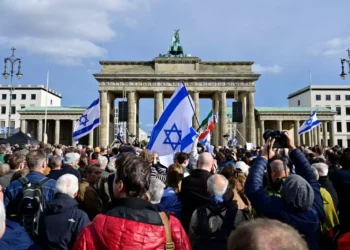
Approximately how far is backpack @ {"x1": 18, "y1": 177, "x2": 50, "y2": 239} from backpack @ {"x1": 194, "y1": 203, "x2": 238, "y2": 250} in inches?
78.9

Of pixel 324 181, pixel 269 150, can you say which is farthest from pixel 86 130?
pixel 269 150

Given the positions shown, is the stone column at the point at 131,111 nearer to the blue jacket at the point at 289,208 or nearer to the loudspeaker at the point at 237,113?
the loudspeaker at the point at 237,113

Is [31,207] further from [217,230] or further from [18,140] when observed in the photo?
[18,140]

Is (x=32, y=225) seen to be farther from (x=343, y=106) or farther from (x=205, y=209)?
(x=343, y=106)

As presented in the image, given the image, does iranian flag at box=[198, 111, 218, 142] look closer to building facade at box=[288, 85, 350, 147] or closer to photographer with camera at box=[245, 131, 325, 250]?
photographer with camera at box=[245, 131, 325, 250]

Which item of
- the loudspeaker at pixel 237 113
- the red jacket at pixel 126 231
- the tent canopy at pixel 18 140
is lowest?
the red jacket at pixel 126 231

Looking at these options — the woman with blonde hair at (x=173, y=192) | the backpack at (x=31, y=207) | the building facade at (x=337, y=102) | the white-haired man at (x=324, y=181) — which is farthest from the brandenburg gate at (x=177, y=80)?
the backpack at (x=31, y=207)

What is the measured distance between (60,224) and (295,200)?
8.48 feet

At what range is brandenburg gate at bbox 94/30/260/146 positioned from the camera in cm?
5628

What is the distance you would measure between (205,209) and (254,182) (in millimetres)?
705

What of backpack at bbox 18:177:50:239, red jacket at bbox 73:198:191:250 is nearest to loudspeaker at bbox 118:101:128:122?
backpack at bbox 18:177:50:239

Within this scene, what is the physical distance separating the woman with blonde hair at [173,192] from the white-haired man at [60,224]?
1244 mm

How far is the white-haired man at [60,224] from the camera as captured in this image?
154 inches

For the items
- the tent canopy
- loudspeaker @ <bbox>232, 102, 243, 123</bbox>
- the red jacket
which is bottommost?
the red jacket
